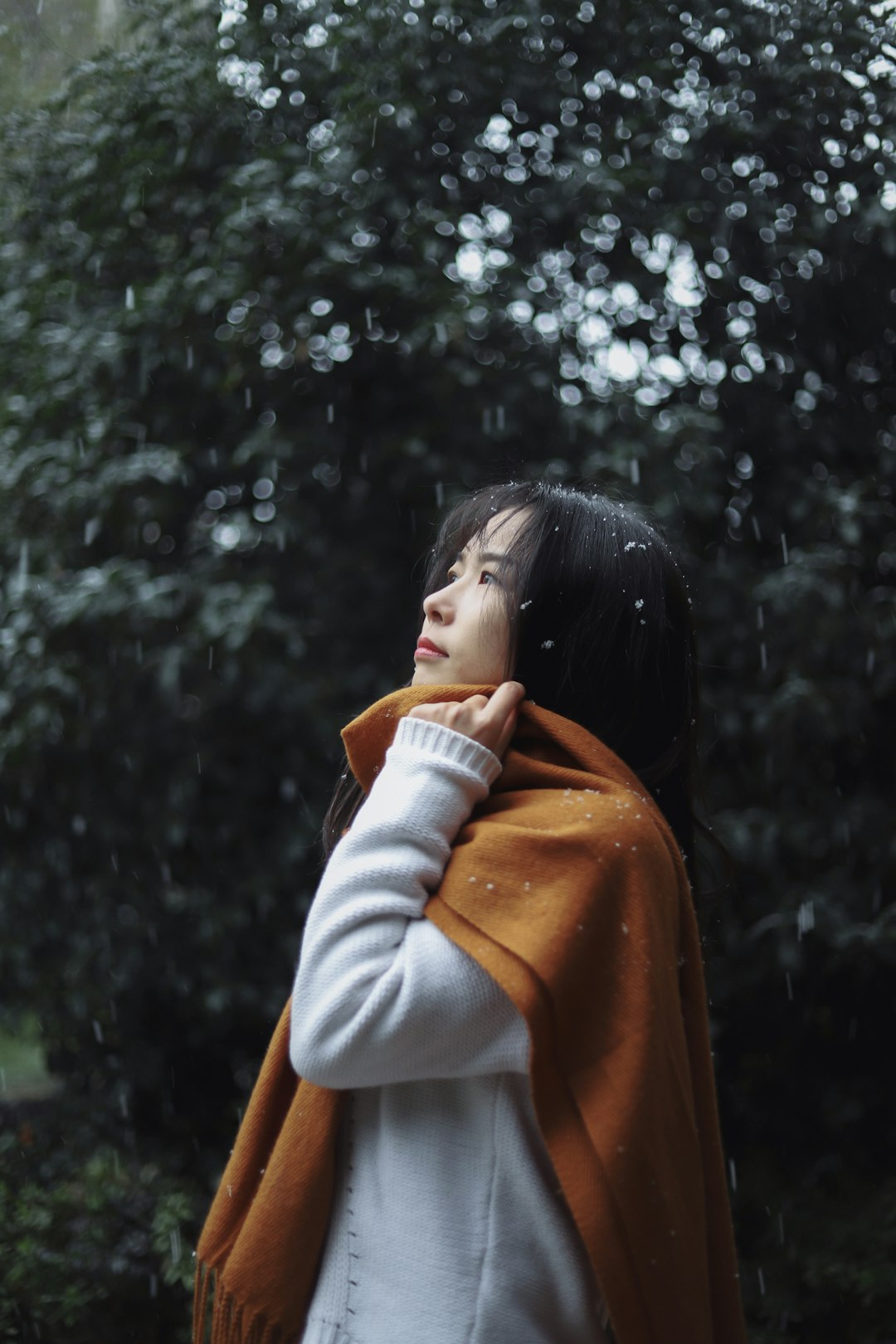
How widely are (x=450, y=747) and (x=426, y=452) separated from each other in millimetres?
2171

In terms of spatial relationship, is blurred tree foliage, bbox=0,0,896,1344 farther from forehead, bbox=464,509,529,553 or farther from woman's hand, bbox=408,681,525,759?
woman's hand, bbox=408,681,525,759

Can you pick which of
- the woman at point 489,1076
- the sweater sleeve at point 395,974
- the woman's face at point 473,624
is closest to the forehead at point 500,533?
the woman's face at point 473,624

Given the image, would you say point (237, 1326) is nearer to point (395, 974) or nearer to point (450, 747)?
point (395, 974)

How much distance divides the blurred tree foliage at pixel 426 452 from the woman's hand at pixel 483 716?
1741mm

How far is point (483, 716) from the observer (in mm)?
1394

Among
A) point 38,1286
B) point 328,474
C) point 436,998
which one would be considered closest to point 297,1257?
point 436,998

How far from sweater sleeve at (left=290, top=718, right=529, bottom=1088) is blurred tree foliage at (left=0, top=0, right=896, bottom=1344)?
6.28 feet

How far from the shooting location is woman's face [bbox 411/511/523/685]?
1502 millimetres

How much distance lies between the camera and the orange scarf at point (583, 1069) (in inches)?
47.0

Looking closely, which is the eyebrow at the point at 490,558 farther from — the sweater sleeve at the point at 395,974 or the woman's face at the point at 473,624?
the sweater sleeve at the point at 395,974

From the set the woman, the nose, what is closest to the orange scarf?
the woman

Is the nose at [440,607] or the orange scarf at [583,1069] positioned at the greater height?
the nose at [440,607]

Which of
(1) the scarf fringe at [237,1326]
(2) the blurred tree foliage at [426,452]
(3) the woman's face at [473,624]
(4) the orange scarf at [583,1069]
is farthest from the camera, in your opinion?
(2) the blurred tree foliage at [426,452]

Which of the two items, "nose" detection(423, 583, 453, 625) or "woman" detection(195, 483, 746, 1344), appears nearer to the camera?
"woman" detection(195, 483, 746, 1344)
